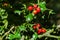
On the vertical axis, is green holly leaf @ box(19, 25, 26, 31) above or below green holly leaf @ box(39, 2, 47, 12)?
below

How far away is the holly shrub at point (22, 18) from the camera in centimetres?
224

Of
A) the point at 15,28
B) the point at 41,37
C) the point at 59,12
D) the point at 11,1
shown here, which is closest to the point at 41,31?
the point at 41,37

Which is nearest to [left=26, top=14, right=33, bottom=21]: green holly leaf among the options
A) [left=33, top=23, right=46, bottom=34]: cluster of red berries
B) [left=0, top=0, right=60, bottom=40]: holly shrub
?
[left=0, top=0, right=60, bottom=40]: holly shrub

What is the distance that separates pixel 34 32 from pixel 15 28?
0.18 meters

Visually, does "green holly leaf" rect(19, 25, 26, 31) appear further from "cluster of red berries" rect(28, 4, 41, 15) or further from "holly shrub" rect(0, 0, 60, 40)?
"cluster of red berries" rect(28, 4, 41, 15)

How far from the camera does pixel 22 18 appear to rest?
2.26 meters

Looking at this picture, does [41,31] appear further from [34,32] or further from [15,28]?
[15,28]

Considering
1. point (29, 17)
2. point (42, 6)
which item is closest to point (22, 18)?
point (29, 17)

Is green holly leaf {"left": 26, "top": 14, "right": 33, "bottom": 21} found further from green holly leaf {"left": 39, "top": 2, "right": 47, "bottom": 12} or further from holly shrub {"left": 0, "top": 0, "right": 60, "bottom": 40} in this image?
green holly leaf {"left": 39, "top": 2, "right": 47, "bottom": 12}

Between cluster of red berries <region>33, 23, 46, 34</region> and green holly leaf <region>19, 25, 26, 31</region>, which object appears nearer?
green holly leaf <region>19, 25, 26, 31</region>

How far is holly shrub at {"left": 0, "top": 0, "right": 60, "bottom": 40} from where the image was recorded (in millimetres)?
2236

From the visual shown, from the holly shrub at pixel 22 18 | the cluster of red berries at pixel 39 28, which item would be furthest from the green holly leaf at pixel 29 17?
the cluster of red berries at pixel 39 28

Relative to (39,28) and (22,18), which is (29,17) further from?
(39,28)

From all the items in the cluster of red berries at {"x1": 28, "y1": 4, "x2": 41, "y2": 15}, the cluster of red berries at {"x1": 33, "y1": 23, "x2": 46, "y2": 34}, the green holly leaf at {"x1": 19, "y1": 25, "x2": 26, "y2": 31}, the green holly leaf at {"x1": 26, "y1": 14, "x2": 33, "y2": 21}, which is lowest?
the cluster of red berries at {"x1": 33, "y1": 23, "x2": 46, "y2": 34}
